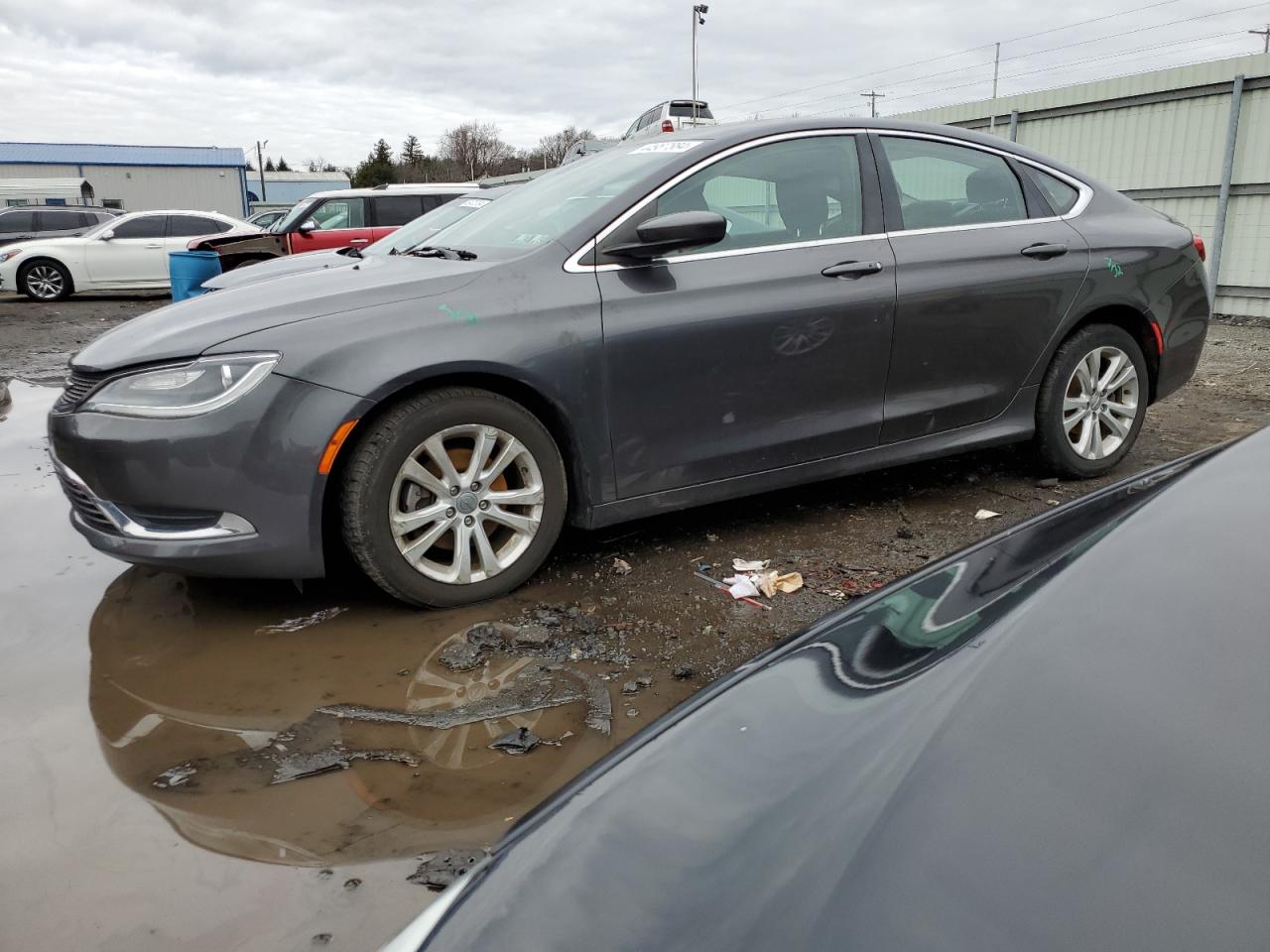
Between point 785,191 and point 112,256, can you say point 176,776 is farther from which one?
point 112,256

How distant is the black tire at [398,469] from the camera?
10.0 ft

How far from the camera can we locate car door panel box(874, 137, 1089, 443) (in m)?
3.89

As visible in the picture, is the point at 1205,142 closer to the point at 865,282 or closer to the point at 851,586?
the point at 865,282

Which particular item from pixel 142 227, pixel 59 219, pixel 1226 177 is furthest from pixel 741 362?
A: pixel 59 219

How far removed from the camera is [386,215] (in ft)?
45.3

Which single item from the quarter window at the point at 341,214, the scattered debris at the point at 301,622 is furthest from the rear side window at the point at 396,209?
the scattered debris at the point at 301,622

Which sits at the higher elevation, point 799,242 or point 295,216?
point 295,216

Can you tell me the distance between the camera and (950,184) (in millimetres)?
4148

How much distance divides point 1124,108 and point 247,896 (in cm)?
1290

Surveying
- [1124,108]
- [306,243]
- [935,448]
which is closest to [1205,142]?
[1124,108]

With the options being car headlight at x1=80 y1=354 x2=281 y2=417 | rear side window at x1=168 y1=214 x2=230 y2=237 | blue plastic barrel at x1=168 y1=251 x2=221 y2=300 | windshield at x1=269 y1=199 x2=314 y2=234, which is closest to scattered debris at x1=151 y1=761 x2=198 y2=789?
car headlight at x1=80 y1=354 x2=281 y2=417

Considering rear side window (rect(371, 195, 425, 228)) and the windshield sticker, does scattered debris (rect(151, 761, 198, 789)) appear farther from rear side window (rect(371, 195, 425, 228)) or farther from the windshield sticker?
rear side window (rect(371, 195, 425, 228))

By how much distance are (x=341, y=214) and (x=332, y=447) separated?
1168 centimetres

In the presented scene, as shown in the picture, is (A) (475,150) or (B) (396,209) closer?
(B) (396,209)
